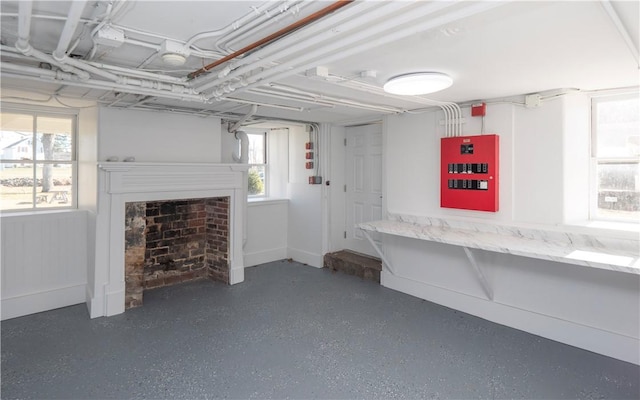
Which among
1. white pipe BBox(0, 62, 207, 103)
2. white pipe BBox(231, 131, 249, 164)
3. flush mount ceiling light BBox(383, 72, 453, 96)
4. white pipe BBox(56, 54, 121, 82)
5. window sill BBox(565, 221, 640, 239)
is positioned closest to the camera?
white pipe BBox(56, 54, 121, 82)

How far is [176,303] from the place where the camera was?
4.01 meters

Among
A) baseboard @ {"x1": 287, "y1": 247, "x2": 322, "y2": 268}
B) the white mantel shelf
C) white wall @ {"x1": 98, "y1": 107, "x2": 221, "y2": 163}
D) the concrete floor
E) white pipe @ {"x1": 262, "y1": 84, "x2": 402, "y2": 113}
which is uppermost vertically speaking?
white pipe @ {"x1": 262, "y1": 84, "x2": 402, "y2": 113}

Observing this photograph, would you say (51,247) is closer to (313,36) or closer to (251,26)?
(251,26)

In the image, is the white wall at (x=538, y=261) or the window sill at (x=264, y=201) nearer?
the white wall at (x=538, y=261)

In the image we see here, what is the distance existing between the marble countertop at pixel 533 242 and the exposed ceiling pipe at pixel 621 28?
4.56 feet

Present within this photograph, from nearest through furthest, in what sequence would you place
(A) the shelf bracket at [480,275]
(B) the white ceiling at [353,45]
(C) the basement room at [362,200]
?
(B) the white ceiling at [353,45], (C) the basement room at [362,200], (A) the shelf bracket at [480,275]

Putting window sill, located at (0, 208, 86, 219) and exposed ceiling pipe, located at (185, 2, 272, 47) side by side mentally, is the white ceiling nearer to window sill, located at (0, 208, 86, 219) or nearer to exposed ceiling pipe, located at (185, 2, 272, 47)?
exposed ceiling pipe, located at (185, 2, 272, 47)

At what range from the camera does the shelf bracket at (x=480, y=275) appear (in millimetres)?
3404

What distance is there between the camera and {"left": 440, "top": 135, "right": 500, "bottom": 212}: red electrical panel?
11.6ft

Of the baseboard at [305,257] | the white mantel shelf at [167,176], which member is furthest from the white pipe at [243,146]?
the baseboard at [305,257]

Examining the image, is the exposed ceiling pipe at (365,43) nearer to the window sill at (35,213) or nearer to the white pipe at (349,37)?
the white pipe at (349,37)

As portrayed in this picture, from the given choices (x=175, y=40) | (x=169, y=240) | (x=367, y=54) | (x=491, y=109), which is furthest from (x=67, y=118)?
(x=491, y=109)

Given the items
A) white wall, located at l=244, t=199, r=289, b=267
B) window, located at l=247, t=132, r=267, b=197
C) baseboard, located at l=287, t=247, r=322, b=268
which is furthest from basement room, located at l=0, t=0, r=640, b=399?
window, located at l=247, t=132, r=267, b=197

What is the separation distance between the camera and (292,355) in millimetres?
2906
